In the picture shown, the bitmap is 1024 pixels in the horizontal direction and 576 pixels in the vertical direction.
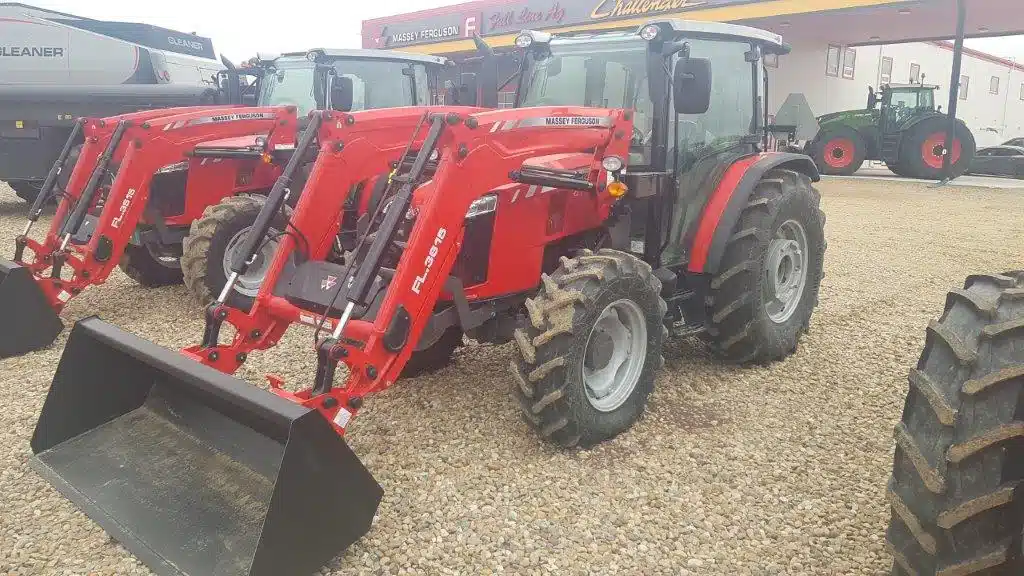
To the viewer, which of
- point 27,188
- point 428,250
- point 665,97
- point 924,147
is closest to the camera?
point 428,250

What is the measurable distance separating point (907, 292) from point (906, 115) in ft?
40.2

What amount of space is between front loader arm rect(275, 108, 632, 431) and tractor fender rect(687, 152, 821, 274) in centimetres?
102

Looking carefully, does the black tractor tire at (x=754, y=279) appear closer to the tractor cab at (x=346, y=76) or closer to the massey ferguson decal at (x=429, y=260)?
the massey ferguson decal at (x=429, y=260)

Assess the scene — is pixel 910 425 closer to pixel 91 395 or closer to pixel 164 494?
pixel 164 494

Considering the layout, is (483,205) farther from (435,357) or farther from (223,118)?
(223,118)

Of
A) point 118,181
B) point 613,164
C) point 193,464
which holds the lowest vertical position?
point 193,464

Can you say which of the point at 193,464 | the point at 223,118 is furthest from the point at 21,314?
the point at 193,464

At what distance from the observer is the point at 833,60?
2194 centimetres

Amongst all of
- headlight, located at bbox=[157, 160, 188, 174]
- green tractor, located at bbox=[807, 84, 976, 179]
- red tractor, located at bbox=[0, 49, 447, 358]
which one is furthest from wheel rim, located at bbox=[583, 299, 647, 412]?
green tractor, located at bbox=[807, 84, 976, 179]

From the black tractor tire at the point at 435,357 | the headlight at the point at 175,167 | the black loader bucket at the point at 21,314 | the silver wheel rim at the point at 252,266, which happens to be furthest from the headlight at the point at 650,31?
the black loader bucket at the point at 21,314

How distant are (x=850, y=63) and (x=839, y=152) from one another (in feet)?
24.8

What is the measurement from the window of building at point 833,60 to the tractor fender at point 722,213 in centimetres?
2003

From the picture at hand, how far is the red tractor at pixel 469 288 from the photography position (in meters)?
2.51

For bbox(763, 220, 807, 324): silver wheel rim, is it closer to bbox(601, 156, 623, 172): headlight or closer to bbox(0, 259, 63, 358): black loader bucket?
bbox(601, 156, 623, 172): headlight
